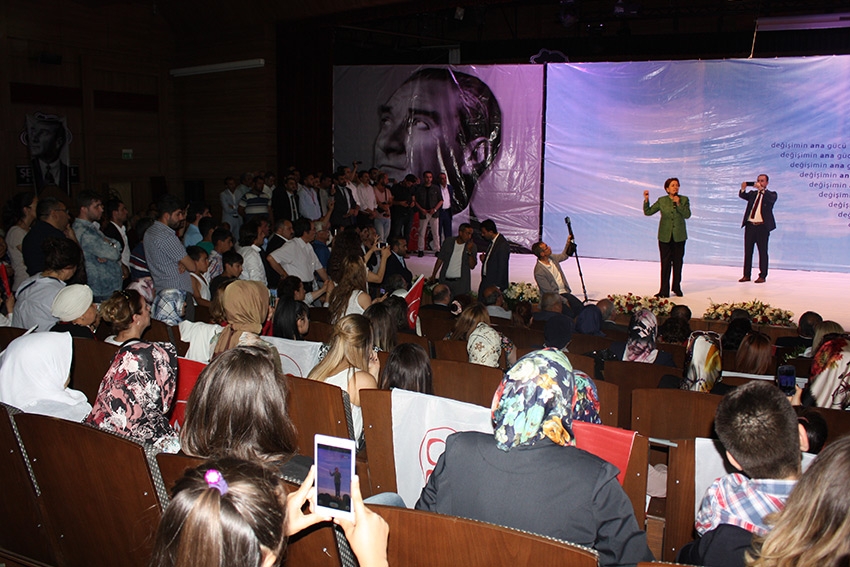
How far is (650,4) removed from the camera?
1462 cm

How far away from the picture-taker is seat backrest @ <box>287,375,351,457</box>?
3.16 m

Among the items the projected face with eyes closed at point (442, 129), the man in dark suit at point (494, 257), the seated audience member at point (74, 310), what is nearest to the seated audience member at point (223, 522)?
the seated audience member at point (74, 310)

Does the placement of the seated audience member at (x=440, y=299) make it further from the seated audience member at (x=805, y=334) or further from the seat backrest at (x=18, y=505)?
the seat backrest at (x=18, y=505)

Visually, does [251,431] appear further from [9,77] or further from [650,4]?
[650,4]

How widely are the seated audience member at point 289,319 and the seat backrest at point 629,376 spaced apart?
6.07 ft

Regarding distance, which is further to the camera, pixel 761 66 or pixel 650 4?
pixel 650 4

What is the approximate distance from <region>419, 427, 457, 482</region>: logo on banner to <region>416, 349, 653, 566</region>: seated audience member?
0.86 metres

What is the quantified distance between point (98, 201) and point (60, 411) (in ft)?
12.6

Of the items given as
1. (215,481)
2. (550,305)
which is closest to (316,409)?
(215,481)

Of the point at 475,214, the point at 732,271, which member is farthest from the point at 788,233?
the point at 475,214

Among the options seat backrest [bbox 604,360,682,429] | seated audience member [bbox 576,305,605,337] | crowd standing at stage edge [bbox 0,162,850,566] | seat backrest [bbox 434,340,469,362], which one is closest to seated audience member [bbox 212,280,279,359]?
crowd standing at stage edge [bbox 0,162,850,566]

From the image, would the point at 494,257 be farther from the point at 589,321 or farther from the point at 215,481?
the point at 215,481

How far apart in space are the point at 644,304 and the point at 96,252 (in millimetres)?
5433

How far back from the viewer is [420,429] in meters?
3.03
